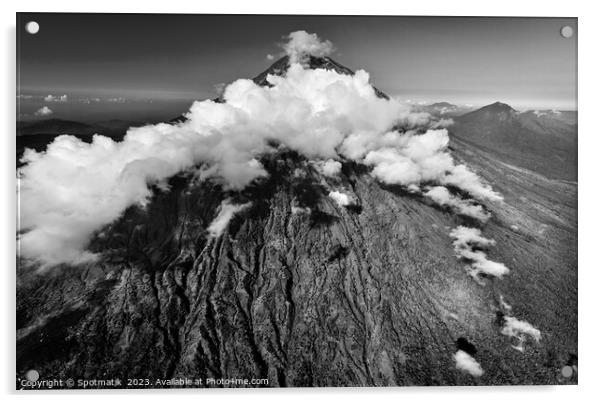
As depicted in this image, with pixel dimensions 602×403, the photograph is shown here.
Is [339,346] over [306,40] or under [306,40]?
under

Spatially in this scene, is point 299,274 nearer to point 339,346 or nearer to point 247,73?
point 339,346

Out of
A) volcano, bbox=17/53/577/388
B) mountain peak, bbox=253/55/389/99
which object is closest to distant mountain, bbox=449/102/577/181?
volcano, bbox=17/53/577/388

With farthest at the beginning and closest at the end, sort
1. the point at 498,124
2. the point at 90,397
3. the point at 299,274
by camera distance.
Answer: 1. the point at 498,124
2. the point at 299,274
3. the point at 90,397

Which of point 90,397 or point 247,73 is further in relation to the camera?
point 247,73

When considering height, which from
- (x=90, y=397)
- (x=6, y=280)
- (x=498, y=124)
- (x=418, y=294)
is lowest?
(x=418, y=294)

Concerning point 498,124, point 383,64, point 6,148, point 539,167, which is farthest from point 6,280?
point 498,124

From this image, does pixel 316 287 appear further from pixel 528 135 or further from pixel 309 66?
pixel 528 135

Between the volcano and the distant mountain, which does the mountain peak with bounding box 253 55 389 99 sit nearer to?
the volcano
